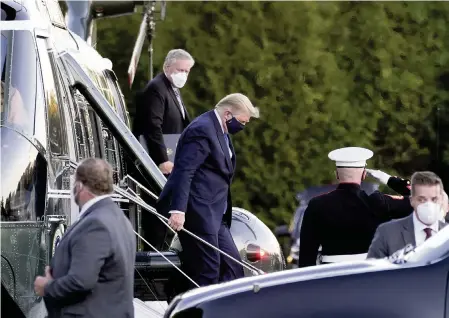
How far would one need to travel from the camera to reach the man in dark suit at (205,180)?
37.1 feet

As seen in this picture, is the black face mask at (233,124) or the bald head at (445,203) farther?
the black face mask at (233,124)

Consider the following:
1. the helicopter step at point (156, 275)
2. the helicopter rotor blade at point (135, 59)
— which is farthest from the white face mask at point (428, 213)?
the helicopter rotor blade at point (135, 59)

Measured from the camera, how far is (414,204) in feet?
31.6

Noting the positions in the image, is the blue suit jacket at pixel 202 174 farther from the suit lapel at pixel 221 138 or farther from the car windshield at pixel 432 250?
the car windshield at pixel 432 250

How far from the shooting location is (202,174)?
11.4 meters

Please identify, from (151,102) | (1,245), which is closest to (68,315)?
(1,245)

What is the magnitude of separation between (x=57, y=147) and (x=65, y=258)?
2.00 m

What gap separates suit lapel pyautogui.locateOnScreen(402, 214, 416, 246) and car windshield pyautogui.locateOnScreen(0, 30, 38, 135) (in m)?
2.30

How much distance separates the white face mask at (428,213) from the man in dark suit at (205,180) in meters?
2.21

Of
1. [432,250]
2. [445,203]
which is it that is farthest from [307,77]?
[432,250]

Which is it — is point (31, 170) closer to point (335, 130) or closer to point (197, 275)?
point (197, 275)

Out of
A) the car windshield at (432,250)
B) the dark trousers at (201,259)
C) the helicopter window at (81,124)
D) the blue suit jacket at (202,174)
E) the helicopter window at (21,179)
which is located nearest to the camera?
the car windshield at (432,250)

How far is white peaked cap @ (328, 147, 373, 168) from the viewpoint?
34.7 feet

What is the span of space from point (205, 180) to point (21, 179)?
2.01m
